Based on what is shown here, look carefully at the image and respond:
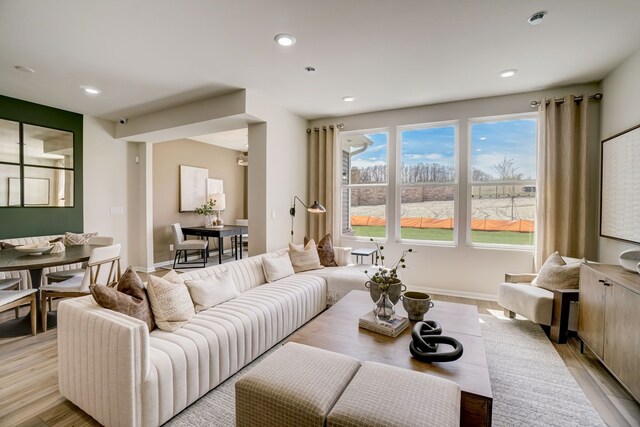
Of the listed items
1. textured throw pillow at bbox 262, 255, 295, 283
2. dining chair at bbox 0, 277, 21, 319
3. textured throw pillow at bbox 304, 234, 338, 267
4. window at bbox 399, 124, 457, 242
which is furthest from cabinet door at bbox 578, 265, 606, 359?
dining chair at bbox 0, 277, 21, 319

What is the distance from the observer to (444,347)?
180cm

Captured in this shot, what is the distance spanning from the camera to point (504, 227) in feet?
13.2

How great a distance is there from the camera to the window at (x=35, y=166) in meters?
3.90

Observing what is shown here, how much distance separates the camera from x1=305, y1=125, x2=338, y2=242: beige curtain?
4809 mm

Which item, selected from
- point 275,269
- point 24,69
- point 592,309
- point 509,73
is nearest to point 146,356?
point 275,269

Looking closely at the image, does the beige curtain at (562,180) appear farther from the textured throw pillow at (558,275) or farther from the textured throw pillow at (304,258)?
the textured throw pillow at (304,258)

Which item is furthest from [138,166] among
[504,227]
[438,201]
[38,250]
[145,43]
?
[504,227]

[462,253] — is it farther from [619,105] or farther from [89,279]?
[89,279]

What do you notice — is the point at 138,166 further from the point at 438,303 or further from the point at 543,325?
the point at 543,325

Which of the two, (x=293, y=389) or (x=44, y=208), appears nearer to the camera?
(x=293, y=389)

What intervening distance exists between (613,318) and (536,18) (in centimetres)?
231

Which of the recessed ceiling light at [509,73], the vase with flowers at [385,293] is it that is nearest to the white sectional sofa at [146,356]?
the vase with flowers at [385,293]

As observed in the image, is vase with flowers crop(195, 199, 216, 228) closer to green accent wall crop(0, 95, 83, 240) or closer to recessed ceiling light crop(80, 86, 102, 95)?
green accent wall crop(0, 95, 83, 240)

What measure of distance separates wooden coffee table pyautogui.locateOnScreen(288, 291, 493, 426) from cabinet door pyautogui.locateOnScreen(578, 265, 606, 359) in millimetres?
929
